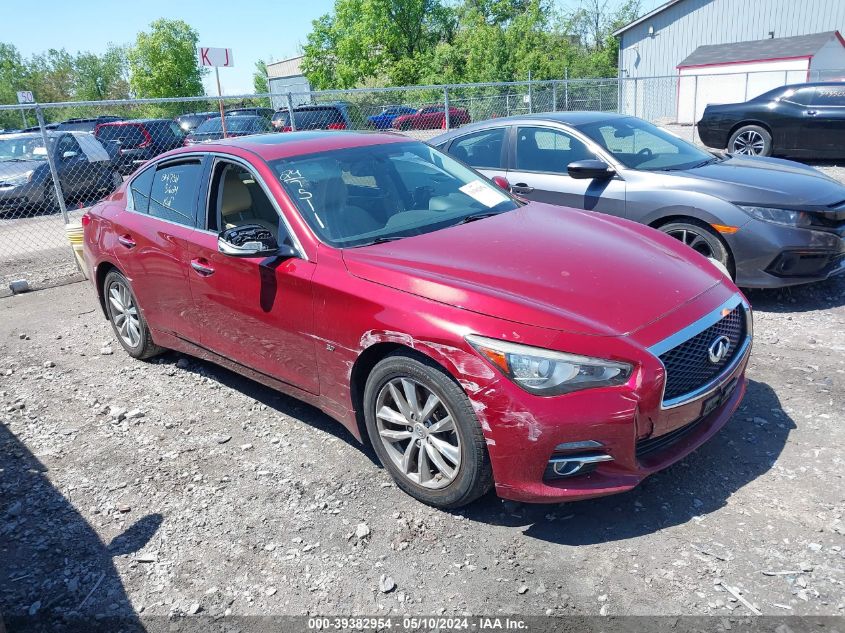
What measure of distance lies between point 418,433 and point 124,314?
11.0 ft

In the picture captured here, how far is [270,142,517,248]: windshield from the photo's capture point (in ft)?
12.6

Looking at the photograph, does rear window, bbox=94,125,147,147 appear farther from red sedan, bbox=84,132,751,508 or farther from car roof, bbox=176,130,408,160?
car roof, bbox=176,130,408,160

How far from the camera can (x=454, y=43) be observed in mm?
41062

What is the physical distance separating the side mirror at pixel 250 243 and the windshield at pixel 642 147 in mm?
3716

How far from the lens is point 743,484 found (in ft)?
11.0

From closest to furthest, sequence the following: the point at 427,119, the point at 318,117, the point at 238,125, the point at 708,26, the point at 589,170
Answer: the point at 589,170, the point at 318,117, the point at 427,119, the point at 238,125, the point at 708,26

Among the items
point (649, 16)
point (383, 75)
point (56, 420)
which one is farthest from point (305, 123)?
point (383, 75)

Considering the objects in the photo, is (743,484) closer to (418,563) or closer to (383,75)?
(418,563)

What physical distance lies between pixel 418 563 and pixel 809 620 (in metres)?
1.52

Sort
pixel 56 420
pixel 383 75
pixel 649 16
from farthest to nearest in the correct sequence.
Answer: pixel 383 75, pixel 649 16, pixel 56 420

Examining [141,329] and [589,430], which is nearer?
[589,430]

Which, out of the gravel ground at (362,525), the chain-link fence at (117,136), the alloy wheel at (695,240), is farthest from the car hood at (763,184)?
the chain-link fence at (117,136)

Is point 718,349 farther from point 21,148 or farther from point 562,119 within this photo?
point 21,148

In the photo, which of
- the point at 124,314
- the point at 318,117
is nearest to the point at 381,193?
the point at 124,314
